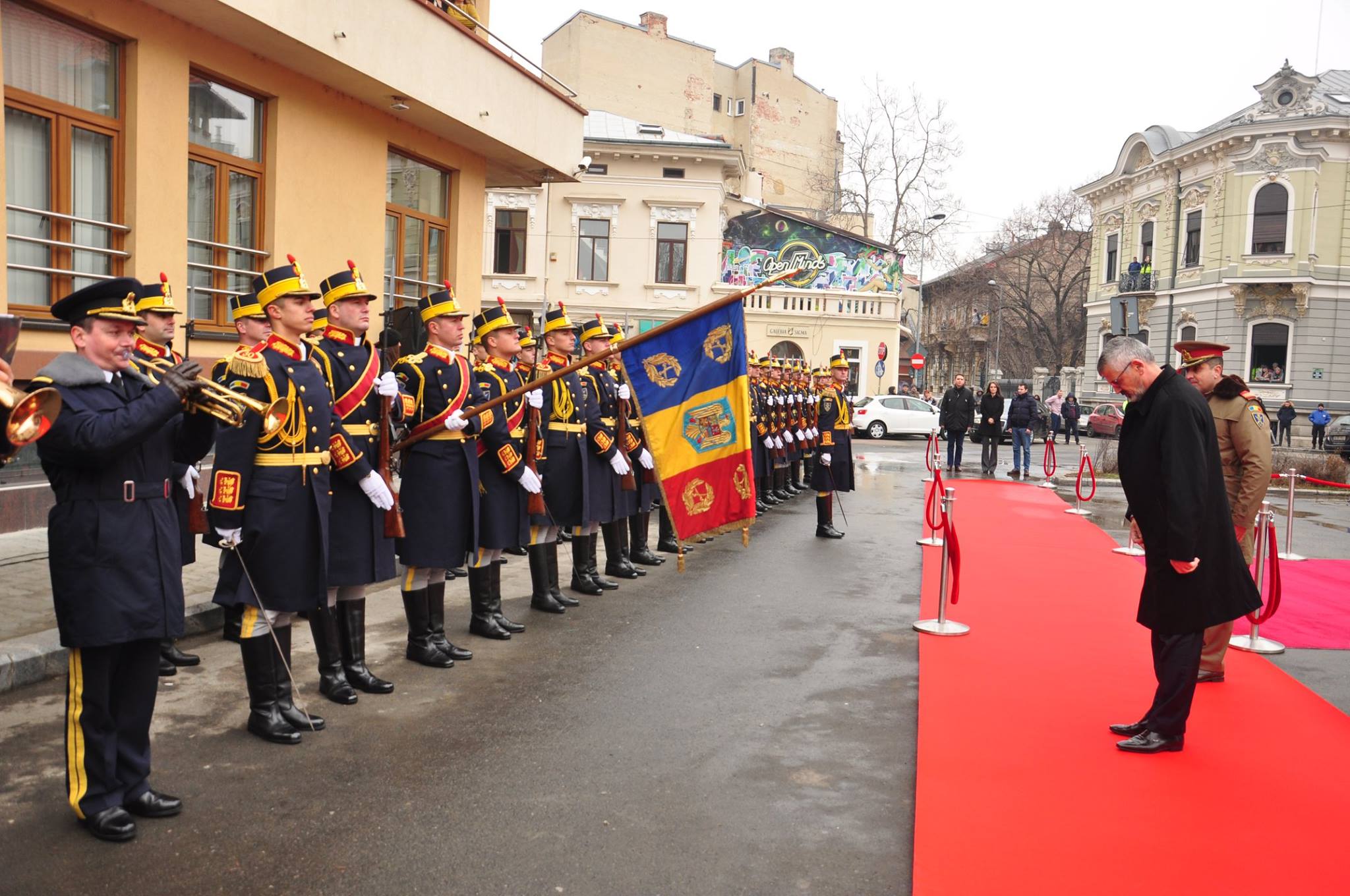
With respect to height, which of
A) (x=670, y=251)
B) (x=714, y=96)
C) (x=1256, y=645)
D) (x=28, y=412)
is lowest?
(x=1256, y=645)

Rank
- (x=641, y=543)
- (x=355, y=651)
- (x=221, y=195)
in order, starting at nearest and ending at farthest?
(x=355, y=651)
(x=641, y=543)
(x=221, y=195)

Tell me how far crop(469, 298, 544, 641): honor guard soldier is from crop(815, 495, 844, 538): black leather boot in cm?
540

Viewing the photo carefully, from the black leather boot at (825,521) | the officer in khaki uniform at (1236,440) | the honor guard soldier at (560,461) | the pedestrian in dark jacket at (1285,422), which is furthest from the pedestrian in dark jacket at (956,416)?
the pedestrian in dark jacket at (1285,422)

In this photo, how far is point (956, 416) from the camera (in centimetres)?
2130

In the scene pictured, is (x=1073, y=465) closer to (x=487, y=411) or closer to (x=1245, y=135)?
(x=487, y=411)

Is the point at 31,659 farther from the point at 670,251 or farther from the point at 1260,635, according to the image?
the point at 670,251

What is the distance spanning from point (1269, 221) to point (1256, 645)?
127ft

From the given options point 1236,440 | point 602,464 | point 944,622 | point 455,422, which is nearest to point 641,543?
point 602,464

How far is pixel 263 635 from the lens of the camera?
16.9 ft

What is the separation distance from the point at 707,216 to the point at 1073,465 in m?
16.9

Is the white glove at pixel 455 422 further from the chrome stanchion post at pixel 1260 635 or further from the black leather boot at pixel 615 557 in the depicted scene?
the chrome stanchion post at pixel 1260 635

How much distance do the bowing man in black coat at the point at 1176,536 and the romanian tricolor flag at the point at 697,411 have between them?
2359mm

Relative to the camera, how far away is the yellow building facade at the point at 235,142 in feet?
29.8

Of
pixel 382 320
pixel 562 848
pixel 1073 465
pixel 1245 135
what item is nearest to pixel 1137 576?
pixel 562 848
